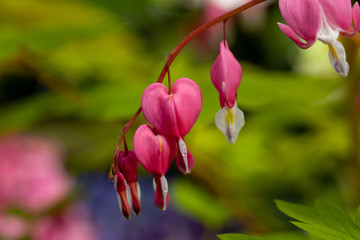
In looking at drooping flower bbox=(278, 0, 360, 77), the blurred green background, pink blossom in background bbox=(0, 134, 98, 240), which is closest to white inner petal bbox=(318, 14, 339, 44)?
drooping flower bbox=(278, 0, 360, 77)

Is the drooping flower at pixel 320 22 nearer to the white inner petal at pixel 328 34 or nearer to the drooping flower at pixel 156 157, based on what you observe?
the white inner petal at pixel 328 34

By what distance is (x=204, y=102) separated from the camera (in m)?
0.76

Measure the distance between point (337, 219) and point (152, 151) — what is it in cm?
17

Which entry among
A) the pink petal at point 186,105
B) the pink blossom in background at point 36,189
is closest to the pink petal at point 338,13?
the pink petal at point 186,105

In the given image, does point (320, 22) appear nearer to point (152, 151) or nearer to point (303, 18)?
point (303, 18)

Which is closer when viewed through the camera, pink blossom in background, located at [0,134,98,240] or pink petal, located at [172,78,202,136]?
pink petal, located at [172,78,202,136]

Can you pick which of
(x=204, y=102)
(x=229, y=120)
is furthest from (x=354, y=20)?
(x=204, y=102)

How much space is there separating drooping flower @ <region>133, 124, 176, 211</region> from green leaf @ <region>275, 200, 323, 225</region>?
0.11 m

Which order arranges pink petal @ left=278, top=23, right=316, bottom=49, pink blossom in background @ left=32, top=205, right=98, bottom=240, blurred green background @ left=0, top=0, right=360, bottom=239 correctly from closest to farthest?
Answer: pink petal @ left=278, top=23, right=316, bottom=49 → blurred green background @ left=0, top=0, right=360, bottom=239 → pink blossom in background @ left=32, top=205, right=98, bottom=240

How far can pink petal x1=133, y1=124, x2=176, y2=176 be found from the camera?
0.37 metres

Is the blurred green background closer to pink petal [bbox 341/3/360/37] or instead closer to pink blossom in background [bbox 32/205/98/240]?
pink blossom in background [bbox 32/205/98/240]

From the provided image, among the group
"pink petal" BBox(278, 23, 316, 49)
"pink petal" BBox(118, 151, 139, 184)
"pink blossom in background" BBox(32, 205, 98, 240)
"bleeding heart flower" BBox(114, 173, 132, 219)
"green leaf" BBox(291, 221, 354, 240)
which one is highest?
"pink petal" BBox(278, 23, 316, 49)

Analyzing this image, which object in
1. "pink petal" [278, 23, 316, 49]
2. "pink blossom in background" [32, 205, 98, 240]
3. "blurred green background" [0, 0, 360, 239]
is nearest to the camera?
"pink petal" [278, 23, 316, 49]

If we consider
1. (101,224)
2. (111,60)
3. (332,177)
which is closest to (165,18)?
(111,60)
